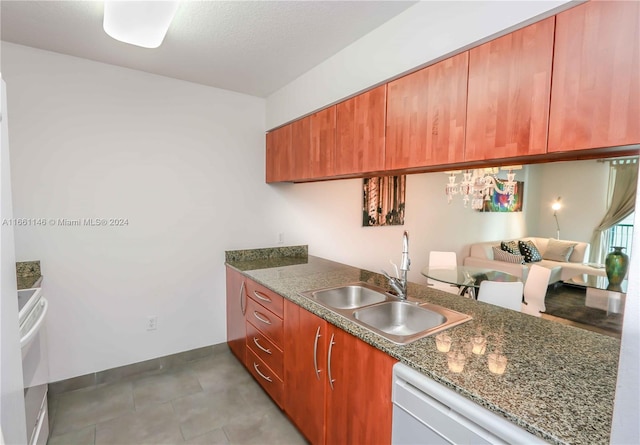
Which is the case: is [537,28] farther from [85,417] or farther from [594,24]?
[85,417]

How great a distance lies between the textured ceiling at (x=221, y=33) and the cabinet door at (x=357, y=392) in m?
1.65

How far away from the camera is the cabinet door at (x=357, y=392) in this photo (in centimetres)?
122

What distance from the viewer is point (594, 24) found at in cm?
97

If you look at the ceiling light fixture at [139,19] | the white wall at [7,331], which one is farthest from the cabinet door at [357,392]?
the ceiling light fixture at [139,19]

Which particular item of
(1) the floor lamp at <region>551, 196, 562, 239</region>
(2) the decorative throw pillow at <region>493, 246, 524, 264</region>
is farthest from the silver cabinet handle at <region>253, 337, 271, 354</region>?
(2) the decorative throw pillow at <region>493, 246, 524, 264</region>

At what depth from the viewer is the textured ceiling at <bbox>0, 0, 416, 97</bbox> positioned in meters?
1.58

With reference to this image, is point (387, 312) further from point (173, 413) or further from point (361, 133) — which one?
point (173, 413)

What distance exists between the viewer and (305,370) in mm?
1719

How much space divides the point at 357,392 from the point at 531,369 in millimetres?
687

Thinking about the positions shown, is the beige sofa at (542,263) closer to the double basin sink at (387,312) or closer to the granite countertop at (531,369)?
the granite countertop at (531,369)

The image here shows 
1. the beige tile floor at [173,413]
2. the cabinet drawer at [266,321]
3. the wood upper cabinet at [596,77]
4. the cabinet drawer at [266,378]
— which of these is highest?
the wood upper cabinet at [596,77]

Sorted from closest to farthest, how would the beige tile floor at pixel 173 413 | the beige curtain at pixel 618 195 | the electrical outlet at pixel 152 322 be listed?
1. the beige tile floor at pixel 173 413
2. the beige curtain at pixel 618 195
3. the electrical outlet at pixel 152 322

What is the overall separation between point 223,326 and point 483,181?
10.4 ft

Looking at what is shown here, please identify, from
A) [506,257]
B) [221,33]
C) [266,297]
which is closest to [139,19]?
[221,33]
